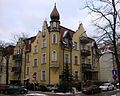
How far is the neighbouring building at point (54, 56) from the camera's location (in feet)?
Result: 205

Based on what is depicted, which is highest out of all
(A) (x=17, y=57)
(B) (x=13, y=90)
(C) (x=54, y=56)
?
(A) (x=17, y=57)

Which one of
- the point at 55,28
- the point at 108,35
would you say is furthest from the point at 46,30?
the point at 108,35

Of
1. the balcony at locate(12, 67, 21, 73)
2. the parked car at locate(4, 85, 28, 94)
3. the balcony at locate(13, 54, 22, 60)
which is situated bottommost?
the parked car at locate(4, 85, 28, 94)

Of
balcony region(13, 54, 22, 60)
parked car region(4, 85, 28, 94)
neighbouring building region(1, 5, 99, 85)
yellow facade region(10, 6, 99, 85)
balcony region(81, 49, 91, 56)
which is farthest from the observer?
balcony region(13, 54, 22, 60)

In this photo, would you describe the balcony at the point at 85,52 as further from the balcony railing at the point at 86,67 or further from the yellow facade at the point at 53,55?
the balcony railing at the point at 86,67

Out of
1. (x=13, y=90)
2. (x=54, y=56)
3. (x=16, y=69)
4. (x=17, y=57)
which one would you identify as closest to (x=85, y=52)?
(x=54, y=56)

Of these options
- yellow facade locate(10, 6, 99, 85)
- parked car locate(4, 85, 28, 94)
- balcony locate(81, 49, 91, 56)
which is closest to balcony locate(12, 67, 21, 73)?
yellow facade locate(10, 6, 99, 85)

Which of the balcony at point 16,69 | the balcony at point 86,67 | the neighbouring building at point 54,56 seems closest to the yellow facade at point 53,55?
the neighbouring building at point 54,56

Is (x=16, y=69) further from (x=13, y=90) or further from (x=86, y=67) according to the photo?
(x=13, y=90)

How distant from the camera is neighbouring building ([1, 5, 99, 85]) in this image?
2459 inches

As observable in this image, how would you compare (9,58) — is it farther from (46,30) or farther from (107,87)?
(107,87)

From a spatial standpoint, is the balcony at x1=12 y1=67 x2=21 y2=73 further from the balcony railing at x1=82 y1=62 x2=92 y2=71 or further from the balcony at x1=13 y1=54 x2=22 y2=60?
the balcony railing at x1=82 y1=62 x2=92 y2=71

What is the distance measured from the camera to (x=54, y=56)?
62438mm

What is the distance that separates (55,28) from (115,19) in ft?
118
